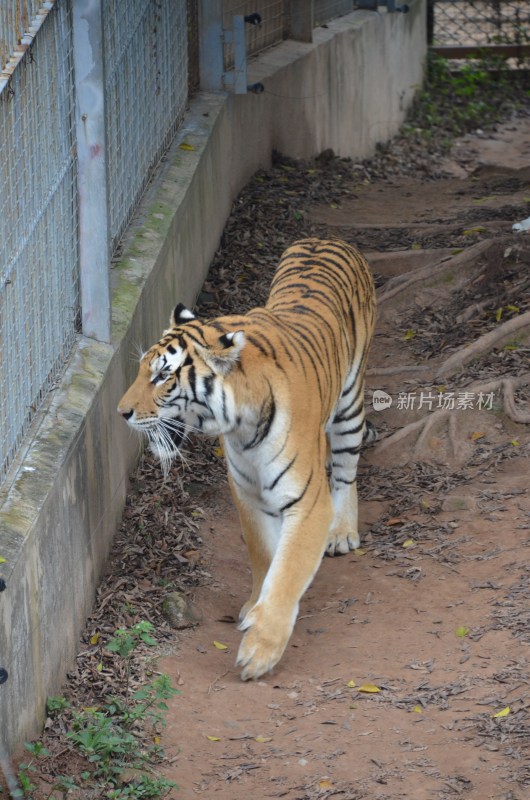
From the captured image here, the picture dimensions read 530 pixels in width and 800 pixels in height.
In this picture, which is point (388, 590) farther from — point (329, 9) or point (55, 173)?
point (329, 9)

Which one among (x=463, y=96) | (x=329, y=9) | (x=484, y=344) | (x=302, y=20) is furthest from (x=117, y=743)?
(x=463, y=96)

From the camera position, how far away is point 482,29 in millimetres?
15664

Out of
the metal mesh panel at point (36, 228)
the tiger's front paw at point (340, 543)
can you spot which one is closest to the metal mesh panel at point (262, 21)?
the metal mesh panel at point (36, 228)

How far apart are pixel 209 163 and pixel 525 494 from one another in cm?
339

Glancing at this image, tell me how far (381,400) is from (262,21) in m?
4.52

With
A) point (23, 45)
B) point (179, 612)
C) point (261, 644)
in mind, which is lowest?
point (179, 612)

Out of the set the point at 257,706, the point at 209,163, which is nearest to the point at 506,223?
the point at 209,163

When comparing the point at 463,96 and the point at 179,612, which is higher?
the point at 463,96

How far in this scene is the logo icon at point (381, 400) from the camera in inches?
275

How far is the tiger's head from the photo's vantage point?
4.56 meters

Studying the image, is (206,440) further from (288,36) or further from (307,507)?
(288,36)

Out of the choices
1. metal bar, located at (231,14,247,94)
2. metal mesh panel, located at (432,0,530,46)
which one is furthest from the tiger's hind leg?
metal mesh panel, located at (432,0,530,46)

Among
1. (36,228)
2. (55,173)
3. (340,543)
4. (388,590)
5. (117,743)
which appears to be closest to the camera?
(117,743)

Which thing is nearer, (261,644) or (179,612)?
(261,644)
